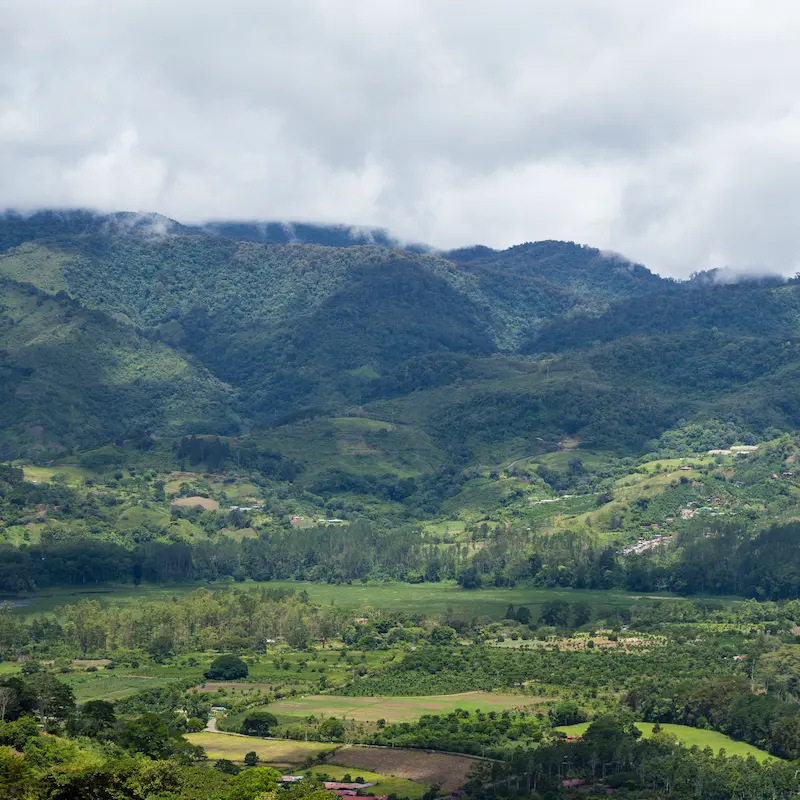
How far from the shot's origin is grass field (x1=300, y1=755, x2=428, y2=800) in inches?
3378

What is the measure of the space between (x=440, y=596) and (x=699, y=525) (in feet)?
125

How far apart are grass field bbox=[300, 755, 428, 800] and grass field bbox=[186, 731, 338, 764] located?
2.75 m

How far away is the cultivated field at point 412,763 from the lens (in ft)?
Result: 293

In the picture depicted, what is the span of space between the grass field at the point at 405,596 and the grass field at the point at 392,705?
39541mm

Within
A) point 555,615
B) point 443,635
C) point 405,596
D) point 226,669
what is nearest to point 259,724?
point 226,669

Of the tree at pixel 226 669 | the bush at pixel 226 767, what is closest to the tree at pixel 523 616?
the tree at pixel 226 669

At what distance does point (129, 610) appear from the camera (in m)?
145

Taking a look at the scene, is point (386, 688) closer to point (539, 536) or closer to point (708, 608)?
point (708, 608)

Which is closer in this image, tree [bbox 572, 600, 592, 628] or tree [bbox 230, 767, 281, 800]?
tree [bbox 230, 767, 281, 800]

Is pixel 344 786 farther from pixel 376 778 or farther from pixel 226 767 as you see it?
pixel 226 767

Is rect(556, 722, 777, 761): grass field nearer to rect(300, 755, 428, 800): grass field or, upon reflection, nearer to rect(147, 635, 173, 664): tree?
rect(300, 755, 428, 800): grass field

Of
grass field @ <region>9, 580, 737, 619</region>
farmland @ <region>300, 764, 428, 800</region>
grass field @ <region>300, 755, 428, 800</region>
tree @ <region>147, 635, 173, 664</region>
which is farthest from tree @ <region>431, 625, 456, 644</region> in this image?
grass field @ <region>300, 755, 428, 800</region>

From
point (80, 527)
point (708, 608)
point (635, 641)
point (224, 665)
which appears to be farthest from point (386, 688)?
point (80, 527)

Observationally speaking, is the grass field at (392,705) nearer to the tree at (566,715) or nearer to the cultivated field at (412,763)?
the tree at (566,715)
